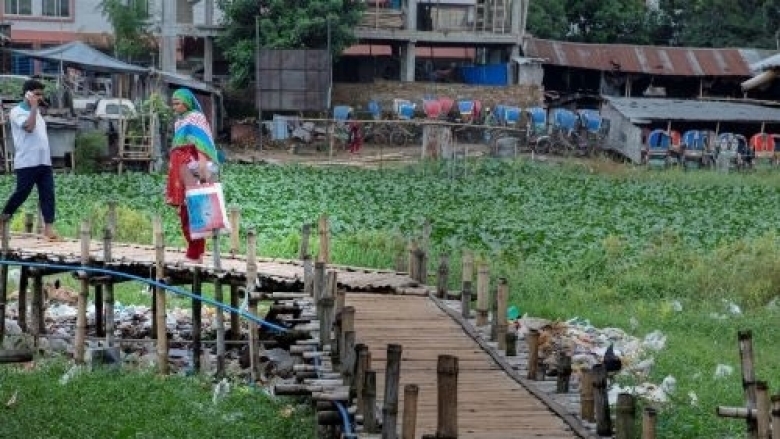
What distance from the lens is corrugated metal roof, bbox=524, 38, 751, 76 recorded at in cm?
4356

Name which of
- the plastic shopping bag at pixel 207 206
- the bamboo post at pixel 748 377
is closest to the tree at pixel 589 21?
the plastic shopping bag at pixel 207 206

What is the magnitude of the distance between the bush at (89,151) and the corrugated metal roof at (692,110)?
13.6 m

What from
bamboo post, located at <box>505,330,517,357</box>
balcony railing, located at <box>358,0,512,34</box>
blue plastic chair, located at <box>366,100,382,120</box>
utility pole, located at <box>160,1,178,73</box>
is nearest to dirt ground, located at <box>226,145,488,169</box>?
blue plastic chair, located at <box>366,100,382,120</box>

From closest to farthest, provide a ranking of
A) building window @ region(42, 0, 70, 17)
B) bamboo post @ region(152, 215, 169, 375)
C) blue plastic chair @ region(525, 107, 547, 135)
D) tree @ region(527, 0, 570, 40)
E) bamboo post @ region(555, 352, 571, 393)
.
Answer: bamboo post @ region(555, 352, 571, 393)
bamboo post @ region(152, 215, 169, 375)
blue plastic chair @ region(525, 107, 547, 135)
building window @ region(42, 0, 70, 17)
tree @ region(527, 0, 570, 40)

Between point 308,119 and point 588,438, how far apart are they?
3087 cm

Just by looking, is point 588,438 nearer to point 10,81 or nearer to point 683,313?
point 683,313

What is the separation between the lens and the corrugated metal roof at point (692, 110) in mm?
40406

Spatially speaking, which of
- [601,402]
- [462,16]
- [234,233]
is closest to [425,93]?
[462,16]

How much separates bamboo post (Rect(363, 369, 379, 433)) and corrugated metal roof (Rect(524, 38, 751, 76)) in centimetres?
3551

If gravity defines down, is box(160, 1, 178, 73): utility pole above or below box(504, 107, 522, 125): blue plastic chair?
above

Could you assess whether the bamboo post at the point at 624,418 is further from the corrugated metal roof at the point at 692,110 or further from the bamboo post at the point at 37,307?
the corrugated metal roof at the point at 692,110

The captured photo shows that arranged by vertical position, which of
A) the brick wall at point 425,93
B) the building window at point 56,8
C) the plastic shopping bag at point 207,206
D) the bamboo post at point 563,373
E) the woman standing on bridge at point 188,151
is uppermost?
the building window at point 56,8

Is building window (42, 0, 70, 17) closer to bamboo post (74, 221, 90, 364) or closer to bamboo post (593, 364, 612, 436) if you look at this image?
bamboo post (74, 221, 90, 364)

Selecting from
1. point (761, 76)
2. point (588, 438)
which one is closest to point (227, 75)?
point (761, 76)
